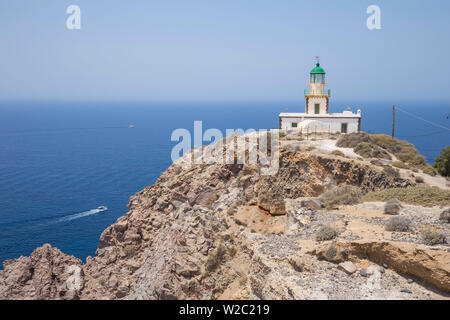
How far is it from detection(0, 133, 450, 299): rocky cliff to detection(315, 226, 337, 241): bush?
137 millimetres

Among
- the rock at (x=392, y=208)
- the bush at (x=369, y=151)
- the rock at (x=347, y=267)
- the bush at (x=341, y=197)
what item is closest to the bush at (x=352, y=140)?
the bush at (x=369, y=151)

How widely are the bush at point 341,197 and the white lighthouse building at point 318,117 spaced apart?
43.8 ft

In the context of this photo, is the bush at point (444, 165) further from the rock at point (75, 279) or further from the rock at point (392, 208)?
the rock at point (75, 279)

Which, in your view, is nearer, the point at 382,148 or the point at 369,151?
the point at 369,151

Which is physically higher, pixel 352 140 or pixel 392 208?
pixel 352 140

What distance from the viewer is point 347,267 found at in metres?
10.0

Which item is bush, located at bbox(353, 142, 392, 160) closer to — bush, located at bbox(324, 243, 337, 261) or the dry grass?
the dry grass

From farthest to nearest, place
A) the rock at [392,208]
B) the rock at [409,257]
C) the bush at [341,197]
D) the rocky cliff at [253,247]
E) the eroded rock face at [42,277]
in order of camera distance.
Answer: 1. the eroded rock face at [42,277]
2. the bush at [341,197]
3. the rock at [392,208]
4. the rocky cliff at [253,247]
5. the rock at [409,257]

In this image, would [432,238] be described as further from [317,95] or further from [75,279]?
[317,95]

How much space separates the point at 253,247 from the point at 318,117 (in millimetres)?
21052

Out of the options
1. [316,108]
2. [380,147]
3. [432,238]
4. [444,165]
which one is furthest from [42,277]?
[316,108]

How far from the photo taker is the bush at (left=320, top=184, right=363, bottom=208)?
52.2 ft

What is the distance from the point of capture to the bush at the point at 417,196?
1487cm
